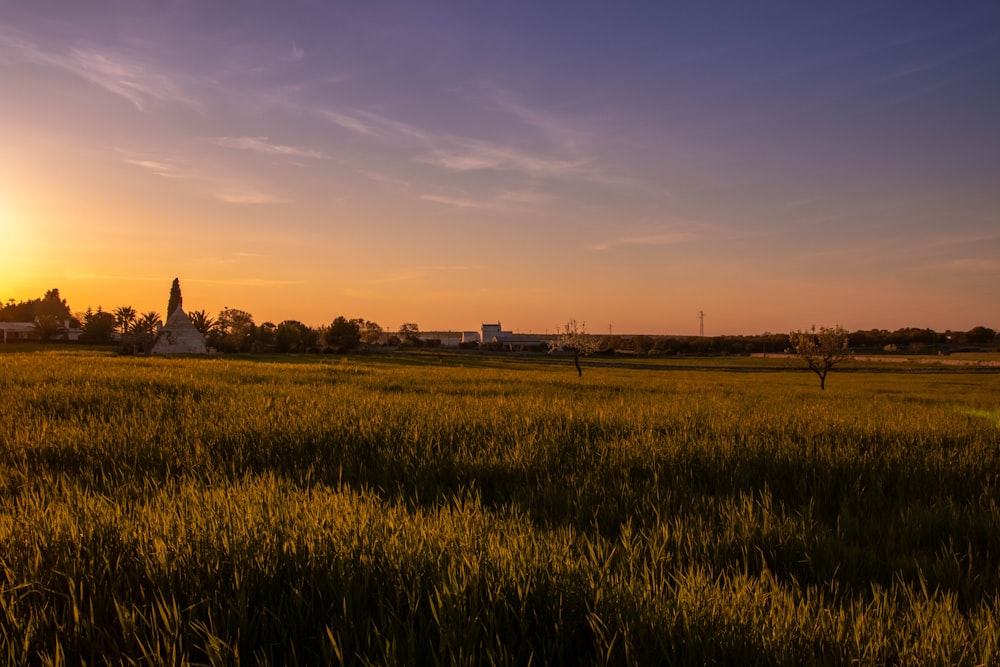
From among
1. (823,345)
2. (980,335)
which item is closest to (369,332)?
(823,345)

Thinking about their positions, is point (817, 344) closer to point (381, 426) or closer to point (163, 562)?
point (381, 426)

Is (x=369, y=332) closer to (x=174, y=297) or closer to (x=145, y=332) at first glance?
(x=174, y=297)

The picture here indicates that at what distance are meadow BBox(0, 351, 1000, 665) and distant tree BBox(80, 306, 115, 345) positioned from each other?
293ft

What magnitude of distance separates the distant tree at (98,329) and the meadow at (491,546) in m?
89.4

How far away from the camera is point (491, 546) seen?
124 inches

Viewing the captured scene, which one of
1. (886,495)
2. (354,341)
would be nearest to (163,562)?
(886,495)

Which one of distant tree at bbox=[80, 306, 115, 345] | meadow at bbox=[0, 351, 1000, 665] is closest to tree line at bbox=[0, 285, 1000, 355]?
distant tree at bbox=[80, 306, 115, 345]

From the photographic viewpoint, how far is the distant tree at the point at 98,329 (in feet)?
260

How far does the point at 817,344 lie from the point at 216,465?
46.5m

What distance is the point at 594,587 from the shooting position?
2.67 m

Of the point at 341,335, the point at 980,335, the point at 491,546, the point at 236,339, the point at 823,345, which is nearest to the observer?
the point at 491,546

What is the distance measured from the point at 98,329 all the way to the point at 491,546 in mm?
97696

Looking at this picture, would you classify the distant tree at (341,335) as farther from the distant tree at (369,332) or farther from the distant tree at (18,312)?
the distant tree at (18,312)

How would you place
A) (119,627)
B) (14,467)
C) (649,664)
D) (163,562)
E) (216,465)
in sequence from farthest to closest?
(216,465) → (14,467) → (163,562) → (119,627) → (649,664)
